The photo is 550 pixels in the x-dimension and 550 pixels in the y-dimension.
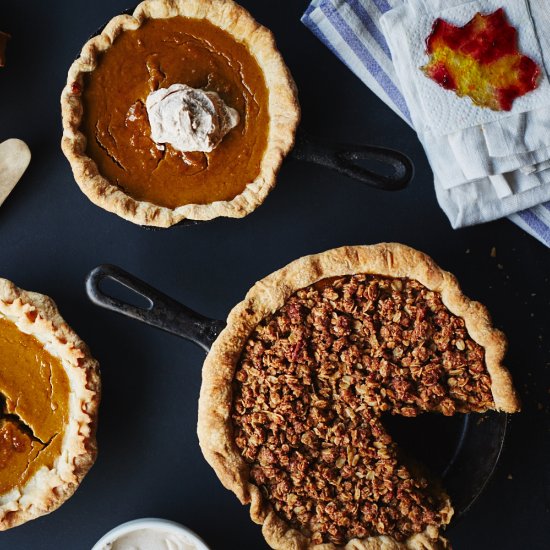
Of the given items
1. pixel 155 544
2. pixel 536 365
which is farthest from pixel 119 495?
pixel 536 365

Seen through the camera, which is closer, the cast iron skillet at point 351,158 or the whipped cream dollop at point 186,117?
the whipped cream dollop at point 186,117

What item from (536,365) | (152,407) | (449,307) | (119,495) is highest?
(449,307)

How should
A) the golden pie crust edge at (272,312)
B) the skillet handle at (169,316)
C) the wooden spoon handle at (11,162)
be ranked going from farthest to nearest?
1. the wooden spoon handle at (11,162)
2. the skillet handle at (169,316)
3. the golden pie crust edge at (272,312)

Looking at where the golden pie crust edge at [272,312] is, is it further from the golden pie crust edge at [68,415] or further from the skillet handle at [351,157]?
the golden pie crust edge at [68,415]

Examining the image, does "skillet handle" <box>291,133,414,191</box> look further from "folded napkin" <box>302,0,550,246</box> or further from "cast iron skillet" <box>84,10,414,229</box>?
"folded napkin" <box>302,0,550,246</box>

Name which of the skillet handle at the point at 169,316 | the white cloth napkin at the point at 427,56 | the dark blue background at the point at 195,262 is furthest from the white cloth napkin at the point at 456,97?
the skillet handle at the point at 169,316

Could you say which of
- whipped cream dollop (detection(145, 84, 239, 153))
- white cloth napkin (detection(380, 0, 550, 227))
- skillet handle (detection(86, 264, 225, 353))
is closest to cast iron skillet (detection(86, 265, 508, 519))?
skillet handle (detection(86, 264, 225, 353))

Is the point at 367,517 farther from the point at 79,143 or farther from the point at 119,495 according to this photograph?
the point at 79,143

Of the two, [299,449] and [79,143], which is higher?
[79,143]
